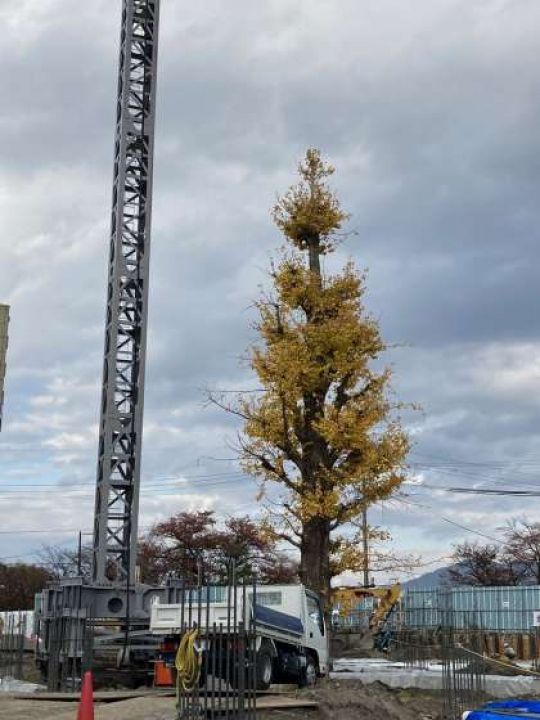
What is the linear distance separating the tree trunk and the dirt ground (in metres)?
3.07

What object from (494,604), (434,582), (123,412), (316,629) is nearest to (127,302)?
(123,412)

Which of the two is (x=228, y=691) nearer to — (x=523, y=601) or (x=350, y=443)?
(x=350, y=443)

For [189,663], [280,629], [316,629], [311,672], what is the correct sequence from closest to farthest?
[189,663]
[280,629]
[311,672]
[316,629]

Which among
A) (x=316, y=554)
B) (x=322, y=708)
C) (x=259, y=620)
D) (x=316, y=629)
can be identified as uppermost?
(x=316, y=554)

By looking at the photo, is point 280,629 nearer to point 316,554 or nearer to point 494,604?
point 316,554

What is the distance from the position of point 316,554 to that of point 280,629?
272 centimetres

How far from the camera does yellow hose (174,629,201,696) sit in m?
12.3

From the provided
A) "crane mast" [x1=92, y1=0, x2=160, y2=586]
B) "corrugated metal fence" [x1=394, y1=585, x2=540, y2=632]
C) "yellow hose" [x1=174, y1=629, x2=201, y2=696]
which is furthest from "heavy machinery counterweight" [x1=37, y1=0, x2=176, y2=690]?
"corrugated metal fence" [x1=394, y1=585, x2=540, y2=632]

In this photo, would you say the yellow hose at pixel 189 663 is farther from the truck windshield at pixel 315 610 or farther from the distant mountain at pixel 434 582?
the distant mountain at pixel 434 582

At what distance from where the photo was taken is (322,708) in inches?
617

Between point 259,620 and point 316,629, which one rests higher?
point 259,620

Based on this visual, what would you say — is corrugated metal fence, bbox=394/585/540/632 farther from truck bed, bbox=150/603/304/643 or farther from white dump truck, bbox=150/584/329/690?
truck bed, bbox=150/603/304/643

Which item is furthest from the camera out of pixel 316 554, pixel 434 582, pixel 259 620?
pixel 434 582

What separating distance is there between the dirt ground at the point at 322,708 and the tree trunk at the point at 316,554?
3.07 metres
